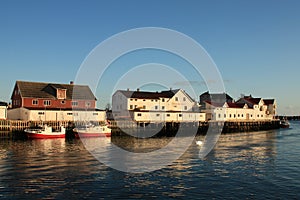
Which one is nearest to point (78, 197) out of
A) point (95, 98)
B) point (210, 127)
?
point (95, 98)

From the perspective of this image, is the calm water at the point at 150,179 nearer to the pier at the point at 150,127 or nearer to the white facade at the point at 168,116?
the pier at the point at 150,127

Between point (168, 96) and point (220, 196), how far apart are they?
240ft

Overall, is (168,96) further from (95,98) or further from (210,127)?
(95,98)

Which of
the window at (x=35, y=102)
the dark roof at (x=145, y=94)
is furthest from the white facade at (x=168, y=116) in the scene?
the window at (x=35, y=102)

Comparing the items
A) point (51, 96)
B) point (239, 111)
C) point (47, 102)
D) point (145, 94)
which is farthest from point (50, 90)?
point (239, 111)

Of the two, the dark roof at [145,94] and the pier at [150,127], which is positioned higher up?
the dark roof at [145,94]

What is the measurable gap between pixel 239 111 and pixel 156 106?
106 feet

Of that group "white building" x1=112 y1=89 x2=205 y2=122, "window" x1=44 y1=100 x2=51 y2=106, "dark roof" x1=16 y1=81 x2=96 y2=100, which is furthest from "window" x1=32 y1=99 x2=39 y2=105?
"white building" x1=112 y1=89 x2=205 y2=122

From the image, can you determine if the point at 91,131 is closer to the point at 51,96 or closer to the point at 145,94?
the point at 51,96

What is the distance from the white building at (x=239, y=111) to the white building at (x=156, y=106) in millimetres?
6924

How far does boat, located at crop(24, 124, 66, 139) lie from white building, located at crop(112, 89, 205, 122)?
27043 mm

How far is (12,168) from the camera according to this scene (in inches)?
991

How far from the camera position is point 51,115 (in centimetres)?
6141

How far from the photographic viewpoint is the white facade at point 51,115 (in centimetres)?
5931
